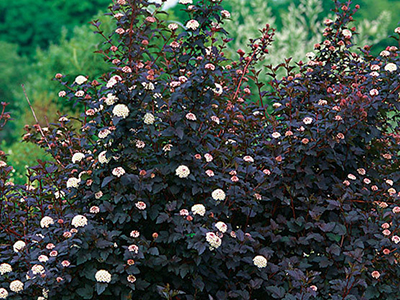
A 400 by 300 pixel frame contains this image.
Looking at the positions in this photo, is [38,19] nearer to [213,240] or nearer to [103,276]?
[103,276]

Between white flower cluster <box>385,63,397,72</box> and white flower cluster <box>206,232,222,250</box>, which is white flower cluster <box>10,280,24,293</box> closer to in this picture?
white flower cluster <box>206,232,222,250</box>

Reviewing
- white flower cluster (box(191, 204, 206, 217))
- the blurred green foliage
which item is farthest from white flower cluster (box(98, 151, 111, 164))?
the blurred green foliage

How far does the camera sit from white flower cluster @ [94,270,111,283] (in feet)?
6.81

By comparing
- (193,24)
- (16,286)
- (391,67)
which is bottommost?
(16,286)

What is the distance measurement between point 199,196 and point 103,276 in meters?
0.62

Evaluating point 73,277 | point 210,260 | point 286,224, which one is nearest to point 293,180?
point 286,224

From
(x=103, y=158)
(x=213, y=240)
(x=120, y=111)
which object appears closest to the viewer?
→ (x=213, y=240)

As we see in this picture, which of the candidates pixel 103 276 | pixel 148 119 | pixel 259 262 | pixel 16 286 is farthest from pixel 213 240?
→ pixel 16 286

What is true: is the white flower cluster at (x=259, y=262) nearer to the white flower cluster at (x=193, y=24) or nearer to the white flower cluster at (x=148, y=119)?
the white flower cluster at (x=148, y=119)

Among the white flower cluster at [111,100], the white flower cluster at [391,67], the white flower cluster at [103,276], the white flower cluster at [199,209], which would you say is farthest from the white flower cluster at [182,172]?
the white flower cluster at [391,67]

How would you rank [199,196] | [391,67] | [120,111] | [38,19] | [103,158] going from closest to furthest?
[120,111], [103,158], [199,196], [391,67], [38,19]

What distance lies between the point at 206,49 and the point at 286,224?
3.33ft

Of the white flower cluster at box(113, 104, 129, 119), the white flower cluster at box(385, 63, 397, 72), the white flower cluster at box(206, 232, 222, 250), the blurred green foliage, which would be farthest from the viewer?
the blurred green foliage

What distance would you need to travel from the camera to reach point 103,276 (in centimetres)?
208
